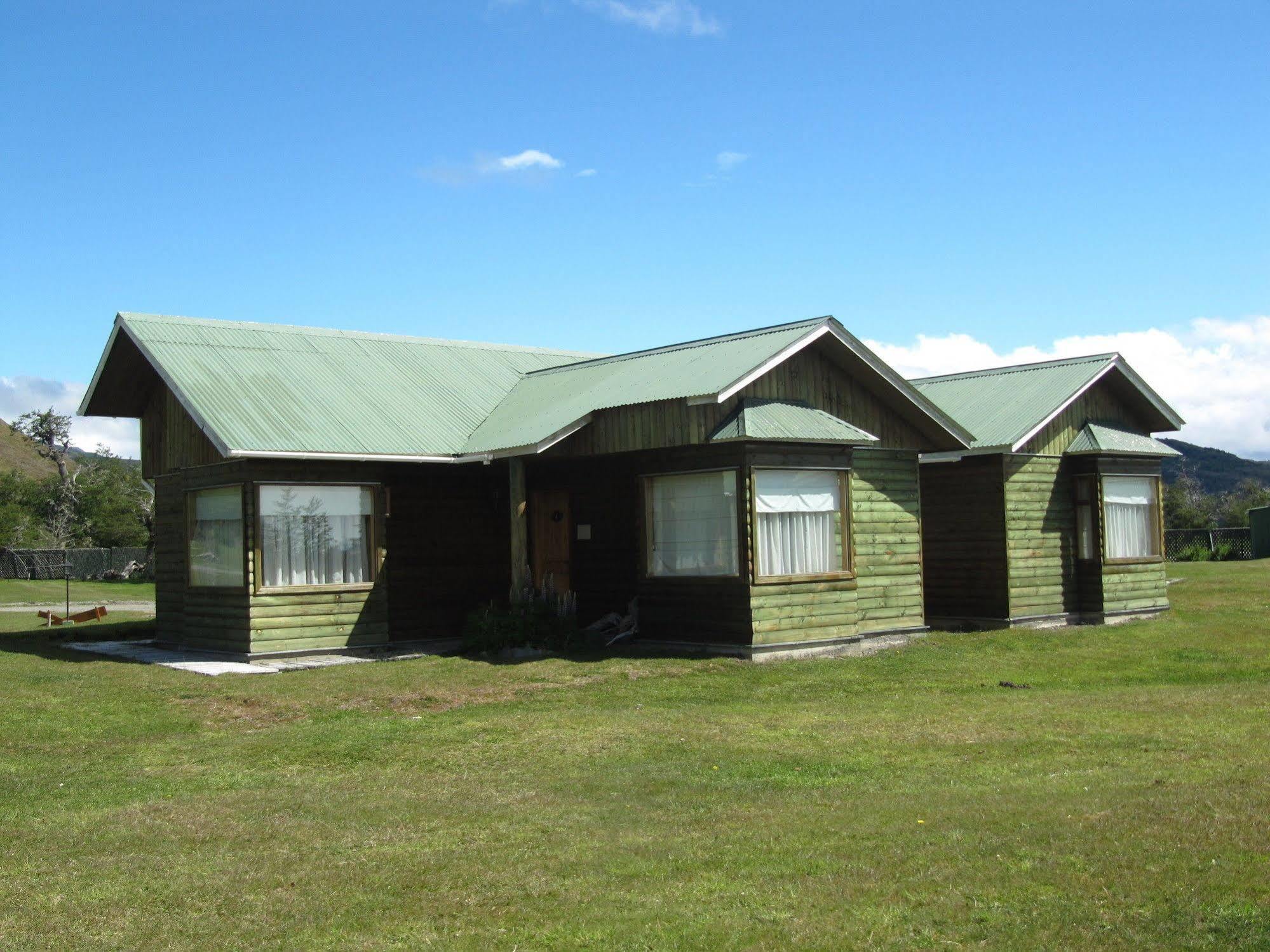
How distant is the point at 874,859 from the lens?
23.7 feet

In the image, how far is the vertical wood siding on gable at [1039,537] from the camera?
21.2 metres

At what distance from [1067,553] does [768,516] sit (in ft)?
24.0

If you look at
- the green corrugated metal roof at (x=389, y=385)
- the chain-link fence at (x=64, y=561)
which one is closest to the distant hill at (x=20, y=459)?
the chain-link fence at (x=64, y=561)

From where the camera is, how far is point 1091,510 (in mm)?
22062

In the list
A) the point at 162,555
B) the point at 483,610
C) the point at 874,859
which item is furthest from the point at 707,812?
the point at 162,555

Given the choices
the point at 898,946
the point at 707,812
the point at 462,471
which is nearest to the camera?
the point at 898,946

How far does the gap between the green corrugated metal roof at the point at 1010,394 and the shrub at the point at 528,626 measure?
6724 mm

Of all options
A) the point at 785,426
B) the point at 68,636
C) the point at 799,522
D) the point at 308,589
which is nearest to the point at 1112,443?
the point at 799,522

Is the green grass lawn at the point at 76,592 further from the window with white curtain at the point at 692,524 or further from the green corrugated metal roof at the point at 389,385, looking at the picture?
the window with white curtain at the point at 692,524

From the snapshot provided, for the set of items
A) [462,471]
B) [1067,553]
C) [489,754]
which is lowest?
[489,754]

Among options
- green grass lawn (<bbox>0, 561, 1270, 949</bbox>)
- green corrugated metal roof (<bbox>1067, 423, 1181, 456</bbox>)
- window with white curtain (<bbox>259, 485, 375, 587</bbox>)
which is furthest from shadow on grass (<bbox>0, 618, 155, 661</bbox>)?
green corrugated metal roof (<bbox>1067, 423, 1181, 456</bbox>)

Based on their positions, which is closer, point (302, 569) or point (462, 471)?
point (302, 569)

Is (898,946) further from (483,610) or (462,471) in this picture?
(462,471)

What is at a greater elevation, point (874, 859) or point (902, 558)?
point (902, 558)
